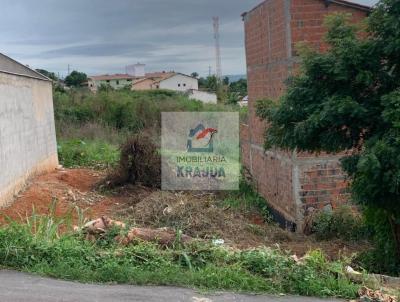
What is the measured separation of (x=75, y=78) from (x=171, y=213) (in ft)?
154

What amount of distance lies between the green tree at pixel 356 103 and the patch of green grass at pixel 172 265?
991 mm

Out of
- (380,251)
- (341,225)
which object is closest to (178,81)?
(341,225)

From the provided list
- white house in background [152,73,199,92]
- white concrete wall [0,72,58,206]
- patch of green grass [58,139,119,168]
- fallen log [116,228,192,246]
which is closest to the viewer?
fallen log [116,228,192,246]

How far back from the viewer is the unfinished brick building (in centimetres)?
775

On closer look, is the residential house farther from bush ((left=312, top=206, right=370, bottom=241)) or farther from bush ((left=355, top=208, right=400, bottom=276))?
bush ((left=355, top=208, right=400, bottom=276))

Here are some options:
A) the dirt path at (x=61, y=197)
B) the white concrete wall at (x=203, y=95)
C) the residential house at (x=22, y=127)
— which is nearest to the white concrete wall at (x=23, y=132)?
the residential house at (x=22, y=127)

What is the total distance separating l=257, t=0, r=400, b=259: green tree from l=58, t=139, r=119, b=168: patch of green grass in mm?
8882

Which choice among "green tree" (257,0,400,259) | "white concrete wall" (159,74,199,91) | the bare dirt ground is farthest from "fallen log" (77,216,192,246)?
"white concrete wall" (159,74,199,91)

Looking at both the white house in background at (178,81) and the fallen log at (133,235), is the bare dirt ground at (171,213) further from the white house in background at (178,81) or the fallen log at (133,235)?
the white house in background at (178,81)

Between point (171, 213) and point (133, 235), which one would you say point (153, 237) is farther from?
point (171, 213)

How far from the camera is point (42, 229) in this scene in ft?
17.7

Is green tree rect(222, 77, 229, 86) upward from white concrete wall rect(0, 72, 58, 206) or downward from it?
upward

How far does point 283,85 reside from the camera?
8.16 meters

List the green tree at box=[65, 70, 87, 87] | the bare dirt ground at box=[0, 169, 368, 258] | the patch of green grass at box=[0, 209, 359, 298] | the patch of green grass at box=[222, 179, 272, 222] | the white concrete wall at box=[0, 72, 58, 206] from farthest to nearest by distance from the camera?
the green tree at box=[65, 70, 87, 87], the patch of green grass at box=[222, 179, 272, 222], the white concrete wall at box=[0, 72, 58, 206], the bare dirt ground at box=[0, 169, 368, 258], the patch of green grass at box=[0, 209, 359, 298]
